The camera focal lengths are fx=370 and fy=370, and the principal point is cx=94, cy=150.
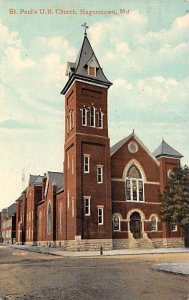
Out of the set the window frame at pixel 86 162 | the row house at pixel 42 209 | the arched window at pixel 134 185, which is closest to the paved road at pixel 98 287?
the window frame at pixel 86 162

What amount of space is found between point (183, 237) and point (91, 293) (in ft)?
111

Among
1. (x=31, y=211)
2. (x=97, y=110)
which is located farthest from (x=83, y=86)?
(x=31, y=211)

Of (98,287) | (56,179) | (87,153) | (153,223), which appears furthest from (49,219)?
(98,287)

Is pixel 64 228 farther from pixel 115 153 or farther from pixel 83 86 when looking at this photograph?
pixel 83 86

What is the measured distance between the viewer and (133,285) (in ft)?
37.2

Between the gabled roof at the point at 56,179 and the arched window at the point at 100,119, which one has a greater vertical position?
the arched window at the point at 100,119

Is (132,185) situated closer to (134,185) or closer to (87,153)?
(134,185)

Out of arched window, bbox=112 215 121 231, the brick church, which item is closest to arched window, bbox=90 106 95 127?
the brick church

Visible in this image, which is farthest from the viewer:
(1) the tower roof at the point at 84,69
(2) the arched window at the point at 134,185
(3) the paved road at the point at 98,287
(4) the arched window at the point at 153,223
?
(4) the arched window at the point at 153,223

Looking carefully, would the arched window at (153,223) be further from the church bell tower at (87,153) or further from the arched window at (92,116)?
the arched window at (92,116)

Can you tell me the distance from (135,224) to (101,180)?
671 cm

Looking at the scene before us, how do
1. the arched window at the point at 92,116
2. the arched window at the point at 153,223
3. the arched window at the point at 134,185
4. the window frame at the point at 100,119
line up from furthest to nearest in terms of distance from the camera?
1. the arched window at the point at 153,223
2. the arched window at the point at 134,185
3. the window frame at the point at 100,119
4. the arched window at the point at 92,116

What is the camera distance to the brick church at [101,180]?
3644 cm

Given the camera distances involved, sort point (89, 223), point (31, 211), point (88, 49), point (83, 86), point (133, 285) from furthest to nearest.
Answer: point (31, 211), point (88, 49), point (83, 86), point (89, 223), point (133, 285)
